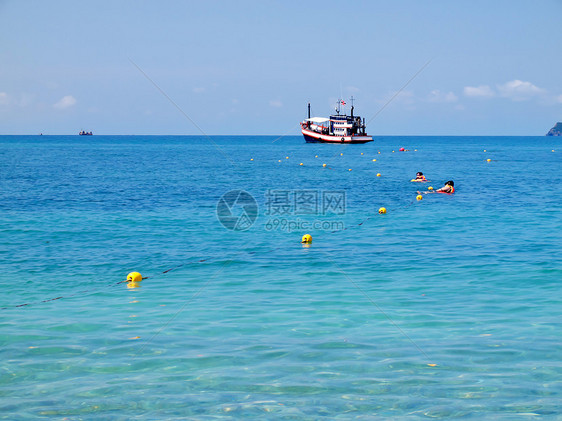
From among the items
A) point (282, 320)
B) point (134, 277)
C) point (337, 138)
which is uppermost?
point (337, 138)

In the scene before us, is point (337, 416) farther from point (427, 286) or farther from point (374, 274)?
point (374, 274)

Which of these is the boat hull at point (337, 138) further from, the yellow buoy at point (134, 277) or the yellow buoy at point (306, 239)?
the yellow buoy at point (134, 277)

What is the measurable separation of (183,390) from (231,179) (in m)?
53.4

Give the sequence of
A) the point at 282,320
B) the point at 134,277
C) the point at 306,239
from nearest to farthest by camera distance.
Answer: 1. the point at 282,320
2. the point at 134,277
3. the point at 306,239

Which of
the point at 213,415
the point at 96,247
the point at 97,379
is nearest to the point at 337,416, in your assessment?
the point at 213,415

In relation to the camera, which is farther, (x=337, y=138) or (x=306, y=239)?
(x=337, y=138)

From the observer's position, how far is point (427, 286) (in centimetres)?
1574

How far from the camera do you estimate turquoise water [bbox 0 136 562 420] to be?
8.91 meters

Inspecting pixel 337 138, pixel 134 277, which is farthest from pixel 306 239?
pixel 337 138

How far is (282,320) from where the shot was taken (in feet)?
42.2
